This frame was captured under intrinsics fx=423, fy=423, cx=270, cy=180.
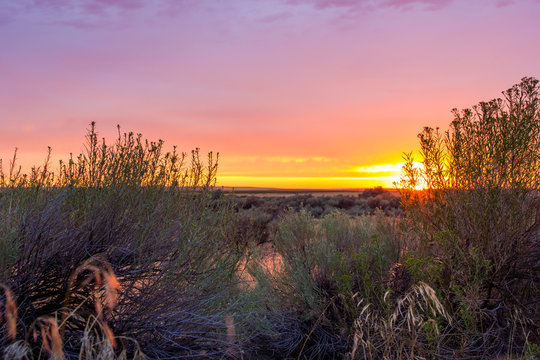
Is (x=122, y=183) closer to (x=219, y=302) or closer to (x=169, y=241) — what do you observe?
(x=169, y=241)

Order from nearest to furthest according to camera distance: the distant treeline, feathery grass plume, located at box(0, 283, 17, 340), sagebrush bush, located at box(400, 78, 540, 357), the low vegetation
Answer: feathery grass plume, located at box(0, 283, 17, 340) < the low vegetation < sagebrush bush, located at box(400, 78, 540, 357) < the distant treeline

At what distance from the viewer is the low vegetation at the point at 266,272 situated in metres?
3.66

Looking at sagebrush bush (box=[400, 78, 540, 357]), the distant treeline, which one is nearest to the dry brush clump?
sagebrush bush (box=[400, 78, 540, 357])

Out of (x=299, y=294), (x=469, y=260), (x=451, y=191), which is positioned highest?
(x=451, y=191)

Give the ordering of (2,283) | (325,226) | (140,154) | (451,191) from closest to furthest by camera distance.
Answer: (2,283)
(140,154)
(451,191)
(325,226)

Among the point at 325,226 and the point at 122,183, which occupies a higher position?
the point at 122,183

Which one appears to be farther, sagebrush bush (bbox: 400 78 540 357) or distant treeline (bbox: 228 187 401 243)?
distant treeline (bbox: 228 187 401 243)

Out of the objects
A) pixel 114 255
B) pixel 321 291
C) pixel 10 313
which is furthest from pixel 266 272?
pixel 10 313

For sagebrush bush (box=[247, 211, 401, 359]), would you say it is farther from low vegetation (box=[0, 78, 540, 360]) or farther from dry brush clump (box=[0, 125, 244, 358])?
dry brush clump (box=[0, 125, 244, 358])

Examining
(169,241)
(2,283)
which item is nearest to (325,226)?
(169,241)

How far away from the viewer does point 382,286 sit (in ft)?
16.3

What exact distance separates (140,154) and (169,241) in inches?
40.0

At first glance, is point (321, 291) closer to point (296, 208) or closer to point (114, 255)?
point (114, 255)

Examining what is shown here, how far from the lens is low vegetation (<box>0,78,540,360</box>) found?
3.66 metres
